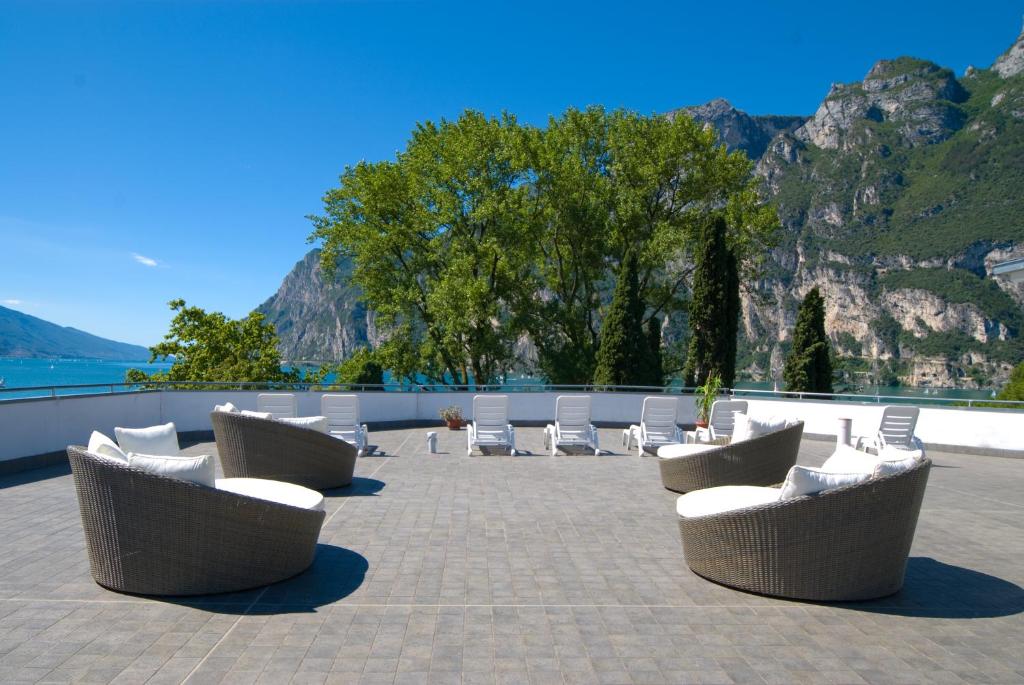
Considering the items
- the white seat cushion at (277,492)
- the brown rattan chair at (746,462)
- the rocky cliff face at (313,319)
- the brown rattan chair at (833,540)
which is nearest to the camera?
the brown rattan chair at (833,540)

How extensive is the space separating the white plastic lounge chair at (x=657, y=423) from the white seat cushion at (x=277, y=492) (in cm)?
668

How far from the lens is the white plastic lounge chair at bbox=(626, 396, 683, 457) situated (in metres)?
10.6

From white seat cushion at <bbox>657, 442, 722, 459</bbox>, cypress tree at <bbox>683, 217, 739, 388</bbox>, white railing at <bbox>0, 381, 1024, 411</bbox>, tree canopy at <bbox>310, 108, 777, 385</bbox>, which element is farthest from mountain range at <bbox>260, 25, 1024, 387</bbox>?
white seat cushion at <bbox>657, 442, 722, 459</bbox>

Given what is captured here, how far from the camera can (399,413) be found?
47.5 ft

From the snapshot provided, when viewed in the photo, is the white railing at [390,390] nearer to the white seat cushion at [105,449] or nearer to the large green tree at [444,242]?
the white seat cushion at [105,449]

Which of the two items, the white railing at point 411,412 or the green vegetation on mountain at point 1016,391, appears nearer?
the white railing at point 411,412

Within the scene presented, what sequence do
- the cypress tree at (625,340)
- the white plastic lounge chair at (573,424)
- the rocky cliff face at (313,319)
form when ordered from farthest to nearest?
the rocky cliff face at (313,319)
the cypress tree at (625,340)
the white plastic lounge chair at (573,424)

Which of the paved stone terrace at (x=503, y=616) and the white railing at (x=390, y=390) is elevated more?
the white railing at (x=390, y=390)

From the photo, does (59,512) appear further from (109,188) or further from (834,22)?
(834,22)

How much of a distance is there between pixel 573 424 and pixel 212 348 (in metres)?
21.9

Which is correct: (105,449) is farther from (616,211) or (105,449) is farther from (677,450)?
(616,211)

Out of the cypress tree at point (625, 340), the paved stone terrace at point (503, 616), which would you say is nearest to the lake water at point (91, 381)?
the cypress tree at point (625, 340)

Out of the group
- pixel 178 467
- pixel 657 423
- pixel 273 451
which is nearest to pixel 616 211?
pixel 657 423

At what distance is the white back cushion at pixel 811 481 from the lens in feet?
13.6
